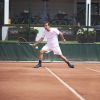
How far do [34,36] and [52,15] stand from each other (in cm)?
855

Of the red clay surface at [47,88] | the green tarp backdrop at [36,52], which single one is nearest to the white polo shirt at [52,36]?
the green tarp backdrop at [36,52]

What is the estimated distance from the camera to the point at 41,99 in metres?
10.1

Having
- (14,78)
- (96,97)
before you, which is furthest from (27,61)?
(96,97)

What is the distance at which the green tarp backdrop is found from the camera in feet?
83.1

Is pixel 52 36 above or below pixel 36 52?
above

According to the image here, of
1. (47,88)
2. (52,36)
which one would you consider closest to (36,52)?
(52,36)

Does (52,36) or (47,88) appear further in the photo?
(52,36)

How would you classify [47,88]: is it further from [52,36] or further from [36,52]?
[36,52]

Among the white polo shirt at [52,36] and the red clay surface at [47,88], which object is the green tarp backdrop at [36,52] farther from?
the red clay surface at [47,88]

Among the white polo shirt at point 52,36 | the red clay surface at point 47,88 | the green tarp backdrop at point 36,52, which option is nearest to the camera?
the red clay surface at point 47,88

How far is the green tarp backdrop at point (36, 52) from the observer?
25.3 metres

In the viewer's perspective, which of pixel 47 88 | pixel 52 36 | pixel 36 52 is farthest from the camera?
pixel 36 52

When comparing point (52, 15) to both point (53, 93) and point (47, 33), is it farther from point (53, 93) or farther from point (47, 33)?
point (53, 93)

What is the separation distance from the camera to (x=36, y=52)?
25531 mm
